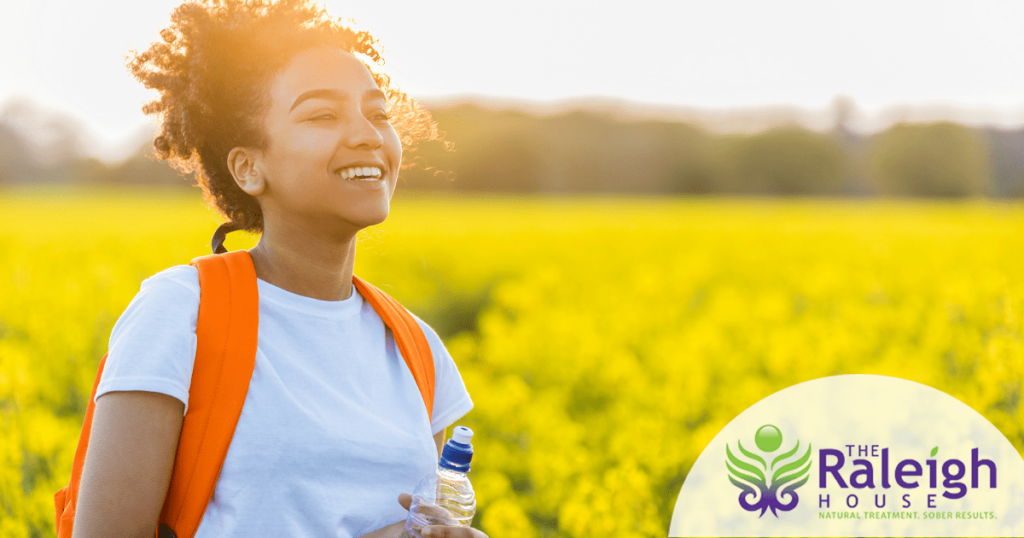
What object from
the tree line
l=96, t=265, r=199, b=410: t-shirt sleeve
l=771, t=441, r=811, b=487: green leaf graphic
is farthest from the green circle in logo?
the tree line

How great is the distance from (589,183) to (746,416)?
24315 millimetres

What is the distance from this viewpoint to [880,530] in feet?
8.40

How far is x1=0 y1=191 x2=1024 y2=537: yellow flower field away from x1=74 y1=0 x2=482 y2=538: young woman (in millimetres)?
386

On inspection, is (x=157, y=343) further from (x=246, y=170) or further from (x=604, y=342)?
(x=604, y=342)

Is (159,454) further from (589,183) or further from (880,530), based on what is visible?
(589,183)

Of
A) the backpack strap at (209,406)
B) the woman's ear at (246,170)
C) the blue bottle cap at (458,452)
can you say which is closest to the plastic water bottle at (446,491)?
the blue bottle cap at (458,452)

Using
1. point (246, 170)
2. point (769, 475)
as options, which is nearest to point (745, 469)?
point (769, 475)

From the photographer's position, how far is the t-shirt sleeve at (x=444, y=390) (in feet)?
5.43

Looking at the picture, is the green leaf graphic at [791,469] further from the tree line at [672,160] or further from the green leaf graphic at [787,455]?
the tree line at [672,160]

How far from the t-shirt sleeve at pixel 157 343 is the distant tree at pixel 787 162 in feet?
98.6

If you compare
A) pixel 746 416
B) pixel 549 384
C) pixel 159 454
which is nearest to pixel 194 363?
pixel 159 454

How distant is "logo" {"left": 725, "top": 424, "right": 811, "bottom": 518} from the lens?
108 inches

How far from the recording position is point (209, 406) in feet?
3.93

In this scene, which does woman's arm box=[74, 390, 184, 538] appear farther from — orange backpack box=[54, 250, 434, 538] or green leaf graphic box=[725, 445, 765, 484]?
green leaf graphic box=[725, 445, 765, 484]
